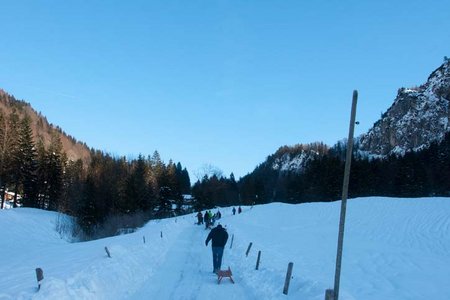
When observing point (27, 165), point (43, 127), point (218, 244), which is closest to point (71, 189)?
point (27, 165)

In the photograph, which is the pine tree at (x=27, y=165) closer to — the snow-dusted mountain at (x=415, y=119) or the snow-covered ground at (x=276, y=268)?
the snow-covered ground at (x=276, y=268)

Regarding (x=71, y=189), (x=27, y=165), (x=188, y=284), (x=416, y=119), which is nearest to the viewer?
(x=188, y=284)

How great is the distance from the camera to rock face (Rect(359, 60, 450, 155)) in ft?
508

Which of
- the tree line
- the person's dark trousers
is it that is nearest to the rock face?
the tree line

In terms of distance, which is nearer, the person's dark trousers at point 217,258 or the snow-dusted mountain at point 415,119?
the person's dark trousers at point 217,258

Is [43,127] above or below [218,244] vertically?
above

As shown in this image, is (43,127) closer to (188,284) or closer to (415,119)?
(415,119)

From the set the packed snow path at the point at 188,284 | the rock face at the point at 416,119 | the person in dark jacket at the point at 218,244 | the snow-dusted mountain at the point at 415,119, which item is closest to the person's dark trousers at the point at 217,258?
the person in dark jacket at the point at 218,244

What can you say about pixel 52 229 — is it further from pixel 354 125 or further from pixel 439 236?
pixel 354 125

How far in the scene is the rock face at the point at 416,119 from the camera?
154750 mm

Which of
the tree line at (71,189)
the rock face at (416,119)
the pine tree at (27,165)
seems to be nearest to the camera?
the tree line at (71,189)

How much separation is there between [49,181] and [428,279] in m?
68.4

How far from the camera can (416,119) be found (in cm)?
16538

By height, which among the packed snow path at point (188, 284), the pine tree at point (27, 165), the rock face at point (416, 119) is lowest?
the packed snow path at point (188, 284)
